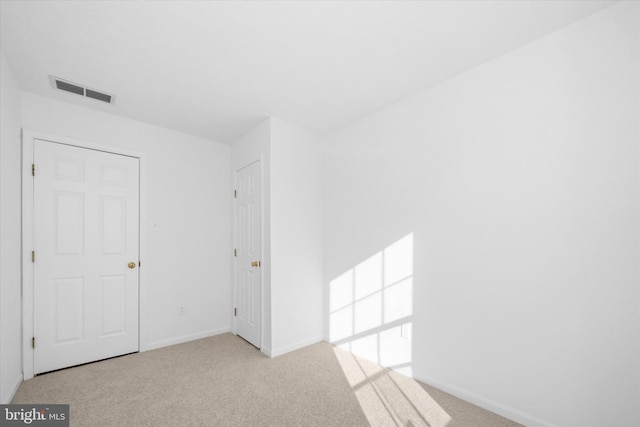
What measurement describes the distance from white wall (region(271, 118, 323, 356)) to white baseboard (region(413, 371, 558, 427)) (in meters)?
1.41

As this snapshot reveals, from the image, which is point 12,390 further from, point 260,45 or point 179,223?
point 260,45

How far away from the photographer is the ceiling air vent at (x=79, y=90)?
2374mm

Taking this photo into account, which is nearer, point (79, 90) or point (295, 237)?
point (79, 90)

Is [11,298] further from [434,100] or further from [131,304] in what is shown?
[434,100]

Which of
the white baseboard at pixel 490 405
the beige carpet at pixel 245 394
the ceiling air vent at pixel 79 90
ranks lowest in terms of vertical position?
the beige carpet at pixel 245 394

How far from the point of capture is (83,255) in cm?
281

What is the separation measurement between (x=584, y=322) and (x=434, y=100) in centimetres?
193

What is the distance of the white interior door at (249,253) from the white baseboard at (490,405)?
186 centimetres

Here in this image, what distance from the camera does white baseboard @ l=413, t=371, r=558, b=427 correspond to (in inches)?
72.4

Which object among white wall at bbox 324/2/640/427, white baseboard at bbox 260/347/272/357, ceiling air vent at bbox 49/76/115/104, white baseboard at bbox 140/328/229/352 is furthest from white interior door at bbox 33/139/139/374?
white wall at bbox 324/2/640/427

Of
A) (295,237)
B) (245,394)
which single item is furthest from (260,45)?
(245,394)

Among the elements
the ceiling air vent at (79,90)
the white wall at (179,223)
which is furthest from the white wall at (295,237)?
the ceiling air vent at (79,90)

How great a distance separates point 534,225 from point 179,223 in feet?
11.7

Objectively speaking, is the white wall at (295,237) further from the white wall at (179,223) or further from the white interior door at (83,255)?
the white interior door at (83,255)
